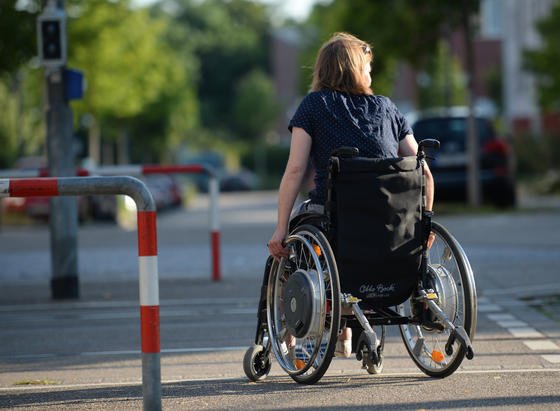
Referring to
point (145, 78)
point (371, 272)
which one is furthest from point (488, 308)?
point (145, 78)

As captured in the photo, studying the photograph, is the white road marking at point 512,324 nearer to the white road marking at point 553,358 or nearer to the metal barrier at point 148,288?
the white road marking at point 553,358

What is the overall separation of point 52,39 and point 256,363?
6086mm

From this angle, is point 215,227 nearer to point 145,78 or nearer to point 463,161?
point 463,161

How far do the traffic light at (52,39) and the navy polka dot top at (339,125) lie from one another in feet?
19.4

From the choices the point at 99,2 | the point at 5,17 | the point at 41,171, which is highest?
the point at 99,2

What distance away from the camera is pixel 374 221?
6176mm

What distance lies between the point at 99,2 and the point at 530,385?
112 ft

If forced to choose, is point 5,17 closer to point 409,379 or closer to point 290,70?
point 409,379

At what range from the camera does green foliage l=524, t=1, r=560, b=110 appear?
33656 millimetres

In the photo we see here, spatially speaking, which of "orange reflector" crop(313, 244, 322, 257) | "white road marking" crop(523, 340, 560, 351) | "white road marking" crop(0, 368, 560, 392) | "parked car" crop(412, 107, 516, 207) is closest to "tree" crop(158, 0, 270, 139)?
"parked car" crop(412, 107, 516, 207)

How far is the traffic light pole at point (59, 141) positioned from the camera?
39.1 feet

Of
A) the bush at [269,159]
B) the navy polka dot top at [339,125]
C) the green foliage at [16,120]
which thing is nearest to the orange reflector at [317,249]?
the navy polka dot top at [339,125]

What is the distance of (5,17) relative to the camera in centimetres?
1823

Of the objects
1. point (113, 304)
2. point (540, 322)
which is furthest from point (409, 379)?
point (113, 304)
